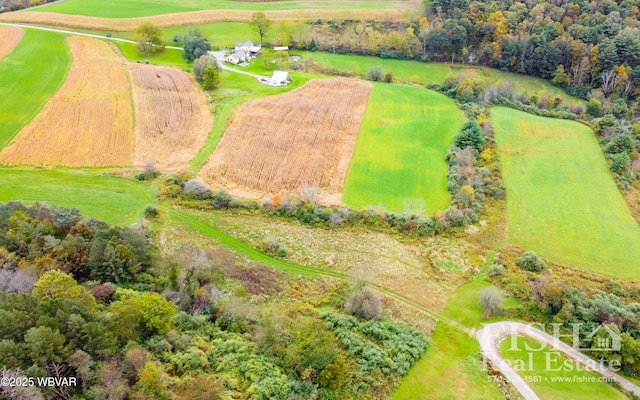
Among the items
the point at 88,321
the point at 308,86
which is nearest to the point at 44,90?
the point at 308,86

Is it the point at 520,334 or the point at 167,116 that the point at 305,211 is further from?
the point at 167,116

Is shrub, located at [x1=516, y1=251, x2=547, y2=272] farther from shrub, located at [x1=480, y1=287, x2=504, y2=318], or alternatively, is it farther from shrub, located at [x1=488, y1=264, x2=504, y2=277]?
shrub, located at [x1=480, y1=287, x2=504, y2=318]

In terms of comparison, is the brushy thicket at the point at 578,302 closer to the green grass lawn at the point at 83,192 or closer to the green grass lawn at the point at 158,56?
the green grass lawn at the point at 83,192

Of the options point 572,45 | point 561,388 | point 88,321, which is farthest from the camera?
point 572,45

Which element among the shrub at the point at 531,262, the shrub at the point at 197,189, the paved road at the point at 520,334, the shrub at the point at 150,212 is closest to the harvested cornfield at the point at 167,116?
the shrub at the point at 197,189

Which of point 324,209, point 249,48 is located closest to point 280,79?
point 249,48

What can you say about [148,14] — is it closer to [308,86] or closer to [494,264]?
[308,86]

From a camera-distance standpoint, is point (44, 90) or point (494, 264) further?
point (44, 90)
